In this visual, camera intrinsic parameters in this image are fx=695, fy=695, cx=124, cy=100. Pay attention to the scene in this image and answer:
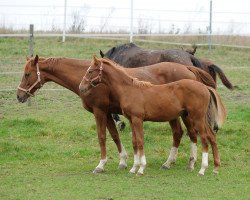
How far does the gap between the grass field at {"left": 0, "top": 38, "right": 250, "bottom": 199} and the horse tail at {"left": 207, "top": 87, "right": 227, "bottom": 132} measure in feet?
2.41

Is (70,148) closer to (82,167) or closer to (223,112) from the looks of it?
(82,167)

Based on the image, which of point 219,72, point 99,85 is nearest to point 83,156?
point 99,85

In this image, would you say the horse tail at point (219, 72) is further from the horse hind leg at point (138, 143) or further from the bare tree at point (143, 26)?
the bare tree at point (143, 26)

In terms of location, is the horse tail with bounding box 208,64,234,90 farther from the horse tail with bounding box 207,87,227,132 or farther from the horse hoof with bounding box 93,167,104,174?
the horse hoof with bounding box 93,167,104,174

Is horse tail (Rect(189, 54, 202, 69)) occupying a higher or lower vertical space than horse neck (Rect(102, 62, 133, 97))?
higher

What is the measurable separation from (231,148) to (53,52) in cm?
914

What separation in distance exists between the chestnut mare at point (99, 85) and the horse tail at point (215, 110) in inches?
23.6

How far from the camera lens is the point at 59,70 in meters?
10.5

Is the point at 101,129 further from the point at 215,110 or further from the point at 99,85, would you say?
the point at 215,110

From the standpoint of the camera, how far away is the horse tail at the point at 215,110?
10094 mm

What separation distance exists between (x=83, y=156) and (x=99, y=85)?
1.84m

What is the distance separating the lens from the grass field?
879cm

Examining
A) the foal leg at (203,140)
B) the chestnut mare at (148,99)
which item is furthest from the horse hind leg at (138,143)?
the foal leg at (203,140)

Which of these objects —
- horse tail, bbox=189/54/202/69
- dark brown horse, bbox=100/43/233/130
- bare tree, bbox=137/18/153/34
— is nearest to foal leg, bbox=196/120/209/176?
dark brown horse, bbox=100/43/233/130
